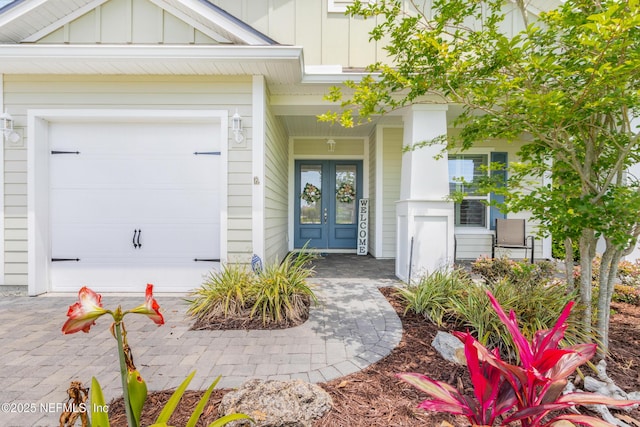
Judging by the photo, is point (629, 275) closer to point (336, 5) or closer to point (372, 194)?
point (372, 194)

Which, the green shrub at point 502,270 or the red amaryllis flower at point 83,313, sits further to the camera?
the green shrub at point 502,270

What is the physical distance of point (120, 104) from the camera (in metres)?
3.61

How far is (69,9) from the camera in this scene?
3348mm

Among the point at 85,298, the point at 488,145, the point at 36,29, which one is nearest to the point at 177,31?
the point at 36,29

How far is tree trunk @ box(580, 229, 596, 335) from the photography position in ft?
7.07

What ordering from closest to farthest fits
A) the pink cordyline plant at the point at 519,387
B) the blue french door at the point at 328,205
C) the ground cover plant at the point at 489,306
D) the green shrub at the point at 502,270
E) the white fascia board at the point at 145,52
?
the pink cordyline plant at the point at 519,387, the ground cover plant at the point at 489,306, the white fascia board at the point at 145,52, the green shrub at the point at 502,270, the blue french door at the point at 328,205

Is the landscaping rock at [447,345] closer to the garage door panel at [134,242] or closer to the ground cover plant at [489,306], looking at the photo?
the ground cover plant at [489,306]

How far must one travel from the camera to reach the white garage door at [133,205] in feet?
Answer: 12.3

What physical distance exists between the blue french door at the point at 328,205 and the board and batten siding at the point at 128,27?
12.5ft

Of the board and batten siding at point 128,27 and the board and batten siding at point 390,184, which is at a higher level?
the board and batten siding at point 128,27

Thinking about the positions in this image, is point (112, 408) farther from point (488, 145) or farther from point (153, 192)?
point (488, 145)

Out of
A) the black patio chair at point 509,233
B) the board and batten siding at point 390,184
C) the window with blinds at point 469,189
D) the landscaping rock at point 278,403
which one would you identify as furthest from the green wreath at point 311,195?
the landscaping rock at point 278,403

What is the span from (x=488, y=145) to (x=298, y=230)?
450 centimetres

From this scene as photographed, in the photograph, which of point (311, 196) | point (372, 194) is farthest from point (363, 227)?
point (311, 196)
